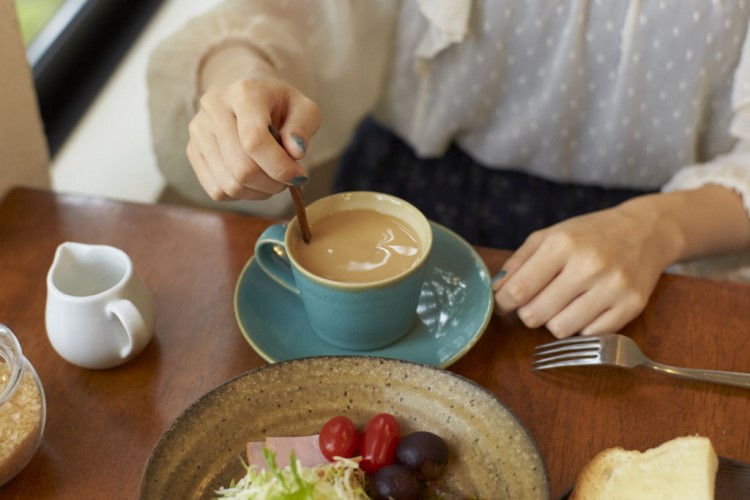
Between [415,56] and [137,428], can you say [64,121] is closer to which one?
[415,56]

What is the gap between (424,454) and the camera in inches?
28.4

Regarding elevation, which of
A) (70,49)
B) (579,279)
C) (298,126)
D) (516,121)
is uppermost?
(298,126)

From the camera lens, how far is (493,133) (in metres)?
1.47

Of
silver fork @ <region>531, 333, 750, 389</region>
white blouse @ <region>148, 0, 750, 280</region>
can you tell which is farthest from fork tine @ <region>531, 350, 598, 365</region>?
white blouse @ <region>148, 0, 750, 280</region>

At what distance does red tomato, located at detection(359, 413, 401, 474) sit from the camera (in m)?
0.74

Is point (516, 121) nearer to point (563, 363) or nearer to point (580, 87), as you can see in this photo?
point (580, 87)

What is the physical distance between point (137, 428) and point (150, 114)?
659 millimetres

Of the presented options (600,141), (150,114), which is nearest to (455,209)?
(600,141)

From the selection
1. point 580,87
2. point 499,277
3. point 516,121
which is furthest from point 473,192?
point 499,277

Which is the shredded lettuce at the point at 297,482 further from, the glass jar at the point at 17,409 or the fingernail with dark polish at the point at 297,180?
the fingernail with dark polish at the point at 297,180

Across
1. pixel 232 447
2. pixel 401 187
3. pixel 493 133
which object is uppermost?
pixel 232 447

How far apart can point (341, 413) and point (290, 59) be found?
712 mm

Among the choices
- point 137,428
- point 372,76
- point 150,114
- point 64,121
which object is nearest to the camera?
point 137,428

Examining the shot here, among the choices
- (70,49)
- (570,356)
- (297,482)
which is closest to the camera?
(297,482)
